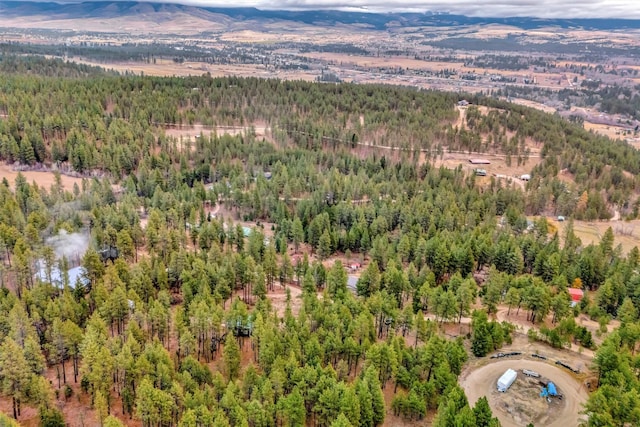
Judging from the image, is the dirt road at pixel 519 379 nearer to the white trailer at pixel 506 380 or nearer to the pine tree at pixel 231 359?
the white trailer at pixel 506 380

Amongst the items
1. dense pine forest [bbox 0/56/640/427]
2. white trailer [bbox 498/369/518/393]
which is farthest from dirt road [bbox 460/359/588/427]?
dense pine forest [bbox 0/56/640/427]

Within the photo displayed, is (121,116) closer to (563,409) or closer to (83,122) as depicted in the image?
(83,122)

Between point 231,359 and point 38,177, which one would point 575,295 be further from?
point 38,177

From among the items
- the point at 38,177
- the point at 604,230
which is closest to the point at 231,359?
the point at 604,230

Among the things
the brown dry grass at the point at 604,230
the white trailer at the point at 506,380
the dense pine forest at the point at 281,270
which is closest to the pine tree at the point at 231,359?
the dense pine forest at the point at 281,270

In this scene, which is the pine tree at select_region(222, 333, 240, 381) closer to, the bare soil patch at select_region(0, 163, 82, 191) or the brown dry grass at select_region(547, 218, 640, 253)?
the brown dry grass at select_region(547, 218, 640, 253)

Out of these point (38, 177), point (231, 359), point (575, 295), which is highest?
point (231, 359)
